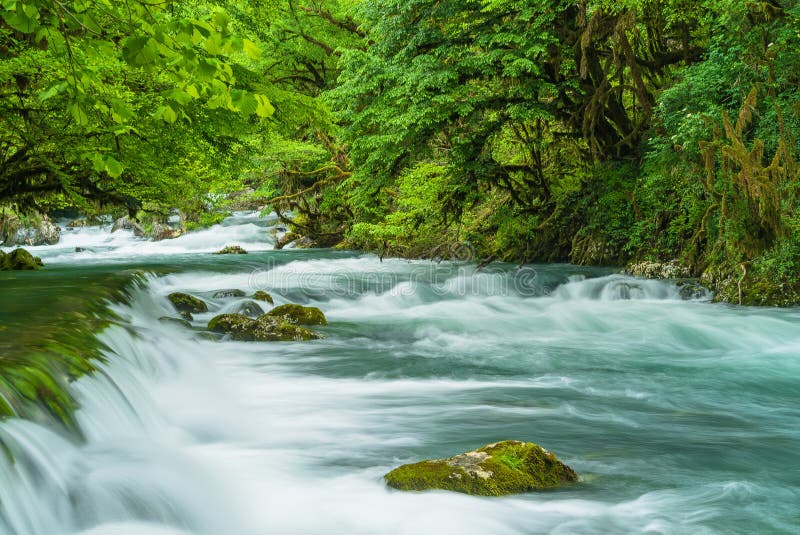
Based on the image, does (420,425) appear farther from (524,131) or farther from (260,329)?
(524,131)

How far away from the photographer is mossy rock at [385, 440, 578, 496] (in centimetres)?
390

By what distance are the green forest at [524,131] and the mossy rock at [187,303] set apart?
2.01 m

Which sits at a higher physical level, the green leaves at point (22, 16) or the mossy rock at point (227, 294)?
the green leaves at point (22, 16)

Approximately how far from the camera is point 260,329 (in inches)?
370

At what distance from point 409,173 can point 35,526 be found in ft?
50.5

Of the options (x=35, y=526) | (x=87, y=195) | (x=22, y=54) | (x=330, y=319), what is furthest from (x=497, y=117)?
(x=35, y=526)

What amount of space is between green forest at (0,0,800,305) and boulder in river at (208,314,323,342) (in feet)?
9.06

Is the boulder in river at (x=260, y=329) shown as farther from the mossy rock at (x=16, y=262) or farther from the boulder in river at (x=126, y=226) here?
the boulder in river at (x=126, y=226)

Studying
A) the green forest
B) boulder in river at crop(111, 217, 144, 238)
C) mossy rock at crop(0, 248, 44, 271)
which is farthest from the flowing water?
boulder in river at crop(111, 217, 144, 238)

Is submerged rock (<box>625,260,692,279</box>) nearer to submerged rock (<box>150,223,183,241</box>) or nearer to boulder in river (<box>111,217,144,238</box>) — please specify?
submerged rock (<box>150,223,183,241</box>)

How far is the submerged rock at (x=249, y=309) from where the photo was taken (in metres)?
11.4

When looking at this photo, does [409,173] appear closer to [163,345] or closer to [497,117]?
[497,117]

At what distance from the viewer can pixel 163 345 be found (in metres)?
7.34

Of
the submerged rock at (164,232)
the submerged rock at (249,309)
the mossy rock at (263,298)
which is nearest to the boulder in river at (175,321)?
the submerged rock at (249,309)
